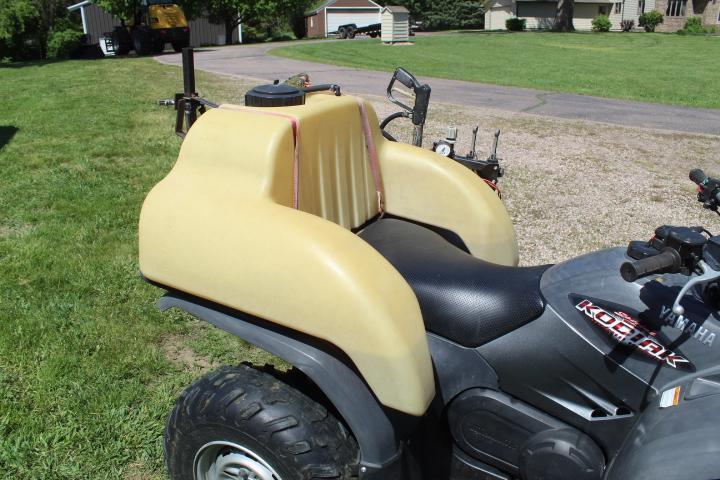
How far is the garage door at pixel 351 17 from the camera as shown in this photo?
173ft

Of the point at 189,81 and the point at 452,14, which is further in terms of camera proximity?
the point at 452,14

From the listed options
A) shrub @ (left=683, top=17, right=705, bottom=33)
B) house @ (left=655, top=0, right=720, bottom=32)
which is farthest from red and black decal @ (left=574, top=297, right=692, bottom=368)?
house @ (left=655, top=0, right=720, bottom=32)

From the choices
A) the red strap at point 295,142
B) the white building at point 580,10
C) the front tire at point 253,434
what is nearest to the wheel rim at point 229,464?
the front tire at point 253,434

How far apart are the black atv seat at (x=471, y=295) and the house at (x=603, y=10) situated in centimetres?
5300

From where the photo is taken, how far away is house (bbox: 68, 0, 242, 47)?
38.9 metres

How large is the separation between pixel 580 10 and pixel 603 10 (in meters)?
2.04

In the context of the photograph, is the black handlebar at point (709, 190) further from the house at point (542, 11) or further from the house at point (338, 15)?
the house at point (542, 11)

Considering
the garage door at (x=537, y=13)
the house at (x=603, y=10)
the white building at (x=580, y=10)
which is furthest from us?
the white building at (x=580, y=10)

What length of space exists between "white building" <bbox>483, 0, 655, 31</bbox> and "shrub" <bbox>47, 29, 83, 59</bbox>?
117 ft

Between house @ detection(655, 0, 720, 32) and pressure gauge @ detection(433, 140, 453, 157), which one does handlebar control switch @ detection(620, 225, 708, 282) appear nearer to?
pressure gauge @ detection(433, 140, 453, 157)

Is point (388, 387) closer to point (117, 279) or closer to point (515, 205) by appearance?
point (117, 279)

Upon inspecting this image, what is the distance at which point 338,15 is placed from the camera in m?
52.9

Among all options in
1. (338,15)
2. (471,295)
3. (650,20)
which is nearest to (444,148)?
(471,295)

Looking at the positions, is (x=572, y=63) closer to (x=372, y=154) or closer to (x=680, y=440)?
(x=372, y=154)
